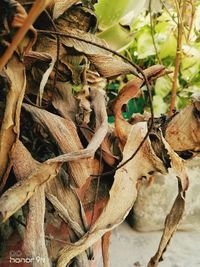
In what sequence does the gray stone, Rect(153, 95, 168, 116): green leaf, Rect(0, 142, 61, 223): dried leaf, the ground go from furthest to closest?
Rect(153, 95, 168, 116): green leaf, the gray stone, the ground, Rect(0, 142, 61, 223): dried leaf

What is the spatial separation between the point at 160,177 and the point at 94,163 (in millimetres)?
599

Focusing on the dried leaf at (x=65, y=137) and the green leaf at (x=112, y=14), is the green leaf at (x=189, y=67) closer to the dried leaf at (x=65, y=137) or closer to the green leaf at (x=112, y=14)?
the green leaf at (x=112, y=14)

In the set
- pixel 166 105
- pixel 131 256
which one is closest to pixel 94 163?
pixel 131 256

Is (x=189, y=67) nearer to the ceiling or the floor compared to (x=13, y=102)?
nearer to the floor

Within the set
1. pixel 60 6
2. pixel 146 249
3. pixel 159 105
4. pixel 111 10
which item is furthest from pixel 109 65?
pixel 159 105

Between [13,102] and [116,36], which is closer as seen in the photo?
[13,102]

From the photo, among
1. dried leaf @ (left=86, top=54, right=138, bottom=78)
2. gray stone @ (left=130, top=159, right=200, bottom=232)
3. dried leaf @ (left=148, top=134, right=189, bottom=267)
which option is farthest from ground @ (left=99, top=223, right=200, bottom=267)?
dried leaf @ (left=86, top=54, right=138, bottom=78)

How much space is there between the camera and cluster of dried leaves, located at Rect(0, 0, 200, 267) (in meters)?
0.29

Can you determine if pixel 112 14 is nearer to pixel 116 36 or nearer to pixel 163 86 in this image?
pixel 116 36

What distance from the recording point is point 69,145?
34 centimetres

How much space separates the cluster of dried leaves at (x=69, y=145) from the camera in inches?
11.5

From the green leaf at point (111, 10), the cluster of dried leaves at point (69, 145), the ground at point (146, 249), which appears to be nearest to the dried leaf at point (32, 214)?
the cluster of dried leaves at point (69, 145)

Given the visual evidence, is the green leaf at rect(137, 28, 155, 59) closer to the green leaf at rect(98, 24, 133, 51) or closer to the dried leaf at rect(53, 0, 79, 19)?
the green leaf at rect(98, 24, 133, 51)

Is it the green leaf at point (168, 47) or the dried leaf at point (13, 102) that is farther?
the green leaf at point (168, 47)
